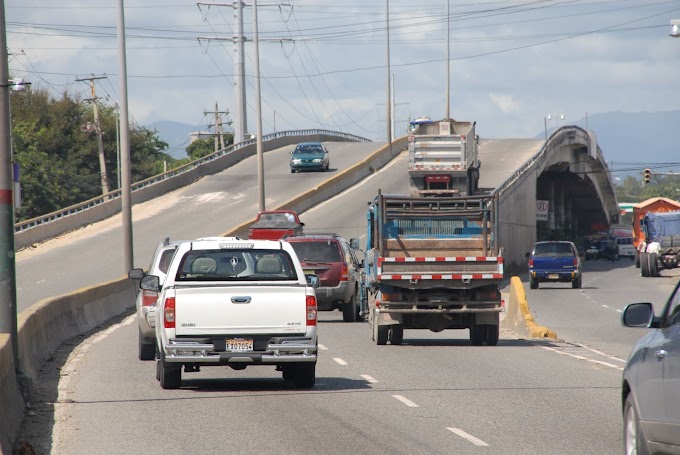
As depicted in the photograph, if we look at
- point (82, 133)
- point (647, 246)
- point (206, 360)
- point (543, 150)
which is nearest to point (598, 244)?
point (543, 150)

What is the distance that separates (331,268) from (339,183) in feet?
145

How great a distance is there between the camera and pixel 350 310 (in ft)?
94.0

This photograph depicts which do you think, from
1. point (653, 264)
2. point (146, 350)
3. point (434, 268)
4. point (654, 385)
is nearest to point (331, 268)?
point (434, 268)

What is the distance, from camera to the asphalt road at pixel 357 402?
34.9ft

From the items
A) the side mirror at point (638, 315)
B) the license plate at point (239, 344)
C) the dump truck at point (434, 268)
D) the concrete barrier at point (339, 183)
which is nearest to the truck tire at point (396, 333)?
the dump truck at point (434, 268)

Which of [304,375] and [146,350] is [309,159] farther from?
[304,375]

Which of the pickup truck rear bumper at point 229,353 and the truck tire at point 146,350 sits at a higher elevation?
the pickup truck rear bumper at point 229,353

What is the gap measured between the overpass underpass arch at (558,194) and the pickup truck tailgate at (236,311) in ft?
88.9

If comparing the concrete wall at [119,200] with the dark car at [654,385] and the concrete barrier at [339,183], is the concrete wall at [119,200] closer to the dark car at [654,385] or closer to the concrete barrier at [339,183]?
the concrete barrier at [339,183]

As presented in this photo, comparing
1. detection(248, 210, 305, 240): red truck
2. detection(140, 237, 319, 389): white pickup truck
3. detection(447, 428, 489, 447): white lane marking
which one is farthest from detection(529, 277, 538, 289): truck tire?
detection(447, 428, 489, 447): white lane marking

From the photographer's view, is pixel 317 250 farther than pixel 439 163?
No

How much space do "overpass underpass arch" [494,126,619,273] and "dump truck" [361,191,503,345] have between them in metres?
18.1

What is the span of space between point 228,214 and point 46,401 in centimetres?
4889

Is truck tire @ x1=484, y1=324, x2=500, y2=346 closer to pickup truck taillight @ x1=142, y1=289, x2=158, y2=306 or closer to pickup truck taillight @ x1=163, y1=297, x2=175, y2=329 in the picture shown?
pickup truck taillight @ x1=142, y1=289, x2=158, y2=306
